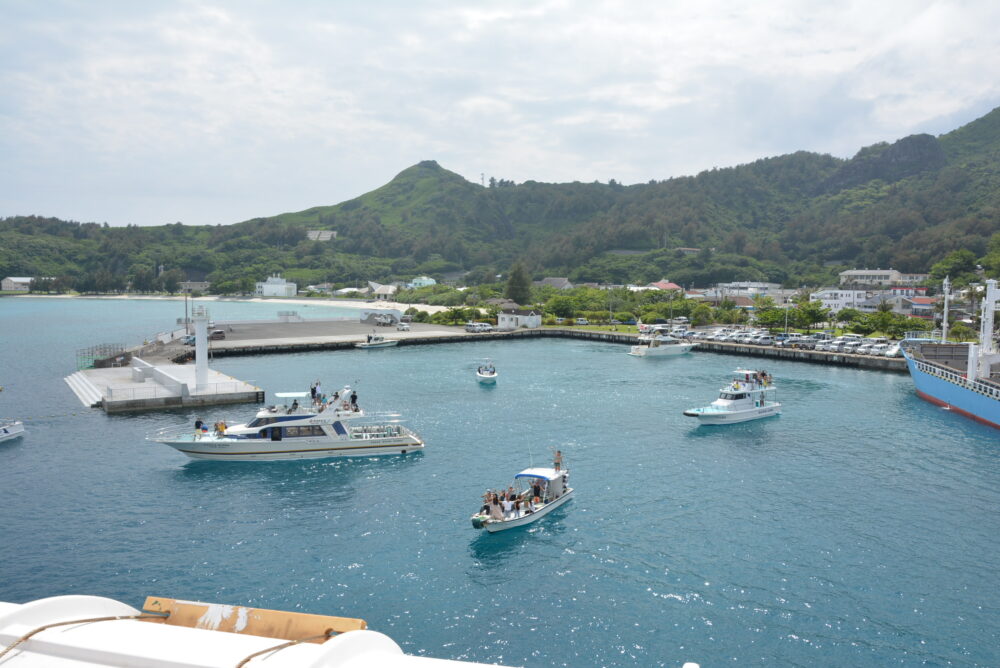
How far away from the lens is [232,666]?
396 cm

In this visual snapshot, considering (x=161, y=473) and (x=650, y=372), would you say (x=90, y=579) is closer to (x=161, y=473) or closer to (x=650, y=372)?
(x=161, y=473)

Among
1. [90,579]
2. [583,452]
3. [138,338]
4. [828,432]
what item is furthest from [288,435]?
[138,338]

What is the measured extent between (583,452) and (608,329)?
68.0 meters

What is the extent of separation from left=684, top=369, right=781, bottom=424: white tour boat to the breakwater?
2897cm

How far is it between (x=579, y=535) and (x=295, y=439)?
16.8m

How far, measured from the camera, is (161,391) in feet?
152

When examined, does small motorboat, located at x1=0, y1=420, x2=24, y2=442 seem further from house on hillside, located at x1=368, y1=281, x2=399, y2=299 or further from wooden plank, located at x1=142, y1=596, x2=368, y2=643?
house on hillside, located at x1=368, y1=281, x2=399, y2=299

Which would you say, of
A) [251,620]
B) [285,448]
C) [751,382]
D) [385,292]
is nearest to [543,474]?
[285,448]

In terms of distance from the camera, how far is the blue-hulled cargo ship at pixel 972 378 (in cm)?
4284

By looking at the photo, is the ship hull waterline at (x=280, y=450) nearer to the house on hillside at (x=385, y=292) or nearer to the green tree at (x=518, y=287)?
the green tree at (x=518, y=287)

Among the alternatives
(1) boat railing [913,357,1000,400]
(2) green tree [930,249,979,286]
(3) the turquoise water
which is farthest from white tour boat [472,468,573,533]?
(2) green tree [930,249,979,286]

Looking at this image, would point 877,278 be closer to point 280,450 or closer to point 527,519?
point 527,519

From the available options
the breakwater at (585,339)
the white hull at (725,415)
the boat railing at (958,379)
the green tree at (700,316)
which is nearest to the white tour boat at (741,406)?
the white hull at (725,415)

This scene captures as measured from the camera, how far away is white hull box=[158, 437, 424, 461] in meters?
32.4
